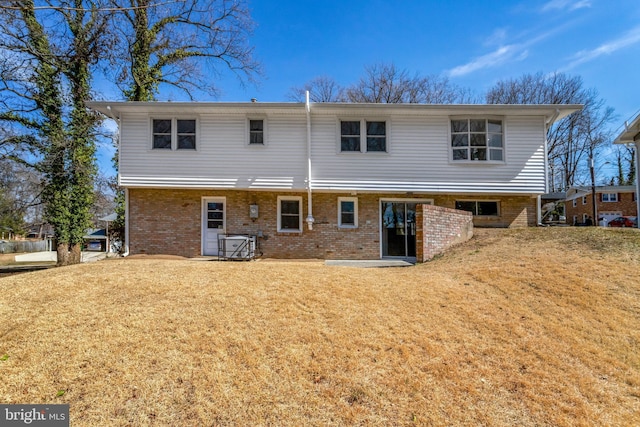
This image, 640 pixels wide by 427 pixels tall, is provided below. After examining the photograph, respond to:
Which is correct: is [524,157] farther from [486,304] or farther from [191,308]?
[191,308]

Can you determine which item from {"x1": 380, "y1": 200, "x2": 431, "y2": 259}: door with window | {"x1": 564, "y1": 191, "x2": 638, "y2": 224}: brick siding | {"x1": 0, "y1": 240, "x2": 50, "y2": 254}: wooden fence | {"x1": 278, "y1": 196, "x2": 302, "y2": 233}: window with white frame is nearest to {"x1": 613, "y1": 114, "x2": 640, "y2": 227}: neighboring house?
{"x1": 380, "y1": 200, "x2": 431, "y2": 259}: door with window

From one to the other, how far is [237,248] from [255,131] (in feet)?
13.1

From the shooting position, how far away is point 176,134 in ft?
35.6

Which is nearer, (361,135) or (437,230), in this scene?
(437,230)

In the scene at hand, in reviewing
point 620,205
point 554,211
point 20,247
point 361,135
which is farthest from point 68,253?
point 554,211

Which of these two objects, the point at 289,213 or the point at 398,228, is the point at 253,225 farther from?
the point at 398,228

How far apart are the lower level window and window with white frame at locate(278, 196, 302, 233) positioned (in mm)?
5727

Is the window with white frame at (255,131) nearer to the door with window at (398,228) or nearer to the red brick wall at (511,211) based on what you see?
the door with window at (398,228)

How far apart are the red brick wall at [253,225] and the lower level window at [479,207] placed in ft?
10.4

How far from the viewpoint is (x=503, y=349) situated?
4.04m

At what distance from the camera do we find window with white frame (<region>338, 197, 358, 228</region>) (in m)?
11.2

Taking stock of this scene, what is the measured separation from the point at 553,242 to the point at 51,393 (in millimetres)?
10540

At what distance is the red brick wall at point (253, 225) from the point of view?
1091 cm

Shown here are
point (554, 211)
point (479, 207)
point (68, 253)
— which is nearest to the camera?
point (479, 207)
